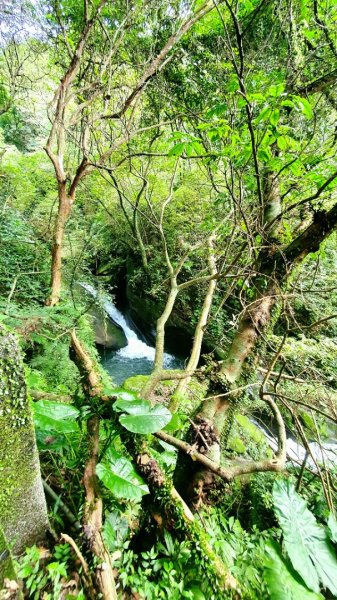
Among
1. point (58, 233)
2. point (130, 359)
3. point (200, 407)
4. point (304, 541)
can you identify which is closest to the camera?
point (304, 541)

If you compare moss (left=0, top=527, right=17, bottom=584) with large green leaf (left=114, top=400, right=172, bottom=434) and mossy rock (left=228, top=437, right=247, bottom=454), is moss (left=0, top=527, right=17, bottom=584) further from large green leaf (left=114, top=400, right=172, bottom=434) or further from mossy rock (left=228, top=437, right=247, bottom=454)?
mossy rock (left=228, top=437, right=247, bottom=454)

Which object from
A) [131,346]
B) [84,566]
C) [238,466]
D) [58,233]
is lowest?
[131,346]

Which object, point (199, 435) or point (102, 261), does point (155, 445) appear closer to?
point (199, 435)

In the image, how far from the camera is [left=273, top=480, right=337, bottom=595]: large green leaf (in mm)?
1021

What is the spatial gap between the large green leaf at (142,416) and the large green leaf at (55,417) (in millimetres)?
270

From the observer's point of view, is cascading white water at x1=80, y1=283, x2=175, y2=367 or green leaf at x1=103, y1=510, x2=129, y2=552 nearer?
green leaf at x1=103, y1=510, x2=129, y2=552

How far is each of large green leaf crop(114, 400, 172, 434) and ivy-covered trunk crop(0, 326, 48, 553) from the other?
46 centimetres

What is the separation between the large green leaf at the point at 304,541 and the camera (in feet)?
3.35

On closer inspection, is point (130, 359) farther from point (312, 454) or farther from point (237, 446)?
point (312, 454)

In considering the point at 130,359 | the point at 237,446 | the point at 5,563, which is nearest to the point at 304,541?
the point at 5,563

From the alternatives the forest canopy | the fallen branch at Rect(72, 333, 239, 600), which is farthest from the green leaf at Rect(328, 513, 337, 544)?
the fallen branch at Rect(72, 333, 239, 600)

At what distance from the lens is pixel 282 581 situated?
100 cm

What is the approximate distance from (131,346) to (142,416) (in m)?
6.97

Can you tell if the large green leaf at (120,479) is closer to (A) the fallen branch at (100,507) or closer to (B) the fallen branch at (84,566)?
(A) the fallen branch at (100,507)
